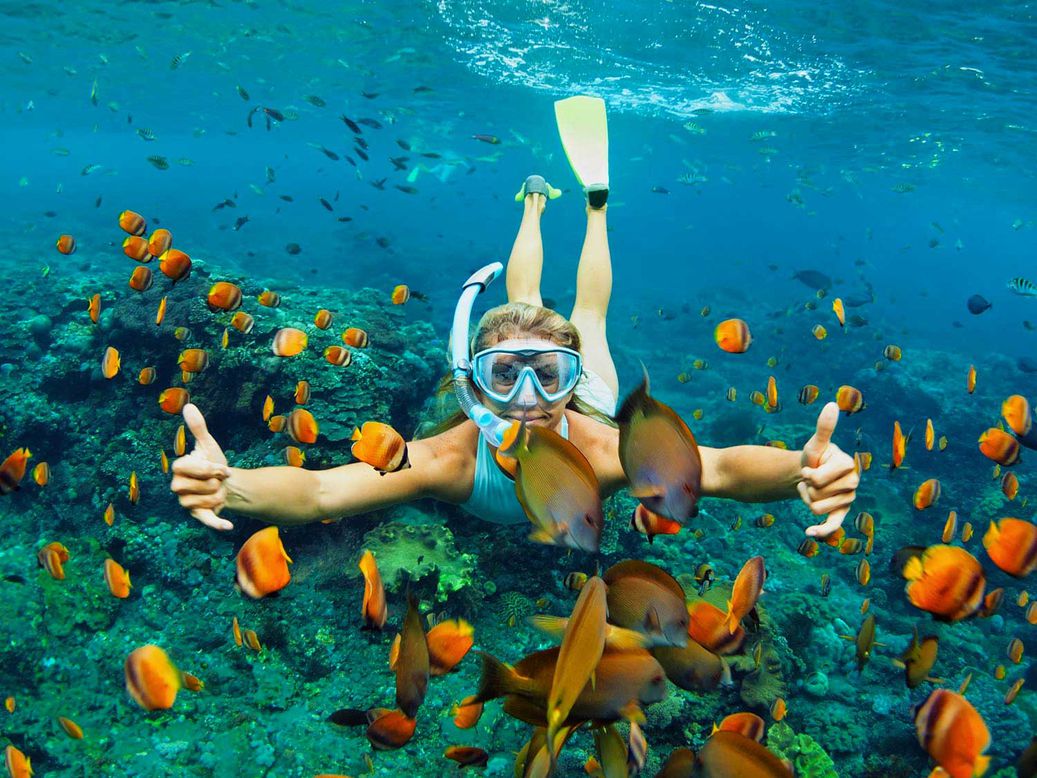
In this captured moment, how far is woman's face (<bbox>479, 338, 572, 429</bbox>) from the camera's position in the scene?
3607mm

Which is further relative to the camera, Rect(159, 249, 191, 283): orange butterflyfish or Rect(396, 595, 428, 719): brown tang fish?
Rect(159, 249, 191, 283): orange butterflyfish

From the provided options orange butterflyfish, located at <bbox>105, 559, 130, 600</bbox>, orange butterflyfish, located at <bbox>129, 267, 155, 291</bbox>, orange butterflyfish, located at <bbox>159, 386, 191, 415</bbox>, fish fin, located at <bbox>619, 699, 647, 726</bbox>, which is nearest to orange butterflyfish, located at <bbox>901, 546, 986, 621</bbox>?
fish fin, located at <bbox>619, 699, 647, 726</bbox>

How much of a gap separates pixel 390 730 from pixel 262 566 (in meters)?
1.27

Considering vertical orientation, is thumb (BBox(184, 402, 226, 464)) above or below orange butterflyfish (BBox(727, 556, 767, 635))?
above

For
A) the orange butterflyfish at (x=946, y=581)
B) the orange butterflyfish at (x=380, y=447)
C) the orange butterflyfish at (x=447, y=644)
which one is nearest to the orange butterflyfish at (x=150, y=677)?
the orange butterflyfish at (x=447, y=644)

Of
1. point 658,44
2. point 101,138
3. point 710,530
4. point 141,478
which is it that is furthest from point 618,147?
point 101,138

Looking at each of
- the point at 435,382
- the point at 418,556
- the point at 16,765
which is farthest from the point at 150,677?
the point at 435,382

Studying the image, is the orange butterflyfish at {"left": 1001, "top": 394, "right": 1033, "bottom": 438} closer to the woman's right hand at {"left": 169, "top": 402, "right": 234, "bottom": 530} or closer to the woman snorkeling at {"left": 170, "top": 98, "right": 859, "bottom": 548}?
the woman snorkeling at {"left": 170, "top": 98, "right": 859, "bottom": 548}

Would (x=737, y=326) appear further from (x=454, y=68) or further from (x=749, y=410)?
(x=454, y=68)

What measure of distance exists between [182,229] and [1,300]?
104 feet

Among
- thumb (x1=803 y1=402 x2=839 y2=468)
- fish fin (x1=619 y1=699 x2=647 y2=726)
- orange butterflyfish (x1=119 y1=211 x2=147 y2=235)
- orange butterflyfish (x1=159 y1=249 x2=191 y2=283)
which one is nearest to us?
fish fin (x1=619 y1=699 x2=647 y2=726)

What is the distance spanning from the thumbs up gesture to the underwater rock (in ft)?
15.0

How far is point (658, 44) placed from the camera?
858 inches

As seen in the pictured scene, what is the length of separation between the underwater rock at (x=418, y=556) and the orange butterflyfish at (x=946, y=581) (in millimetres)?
4720
